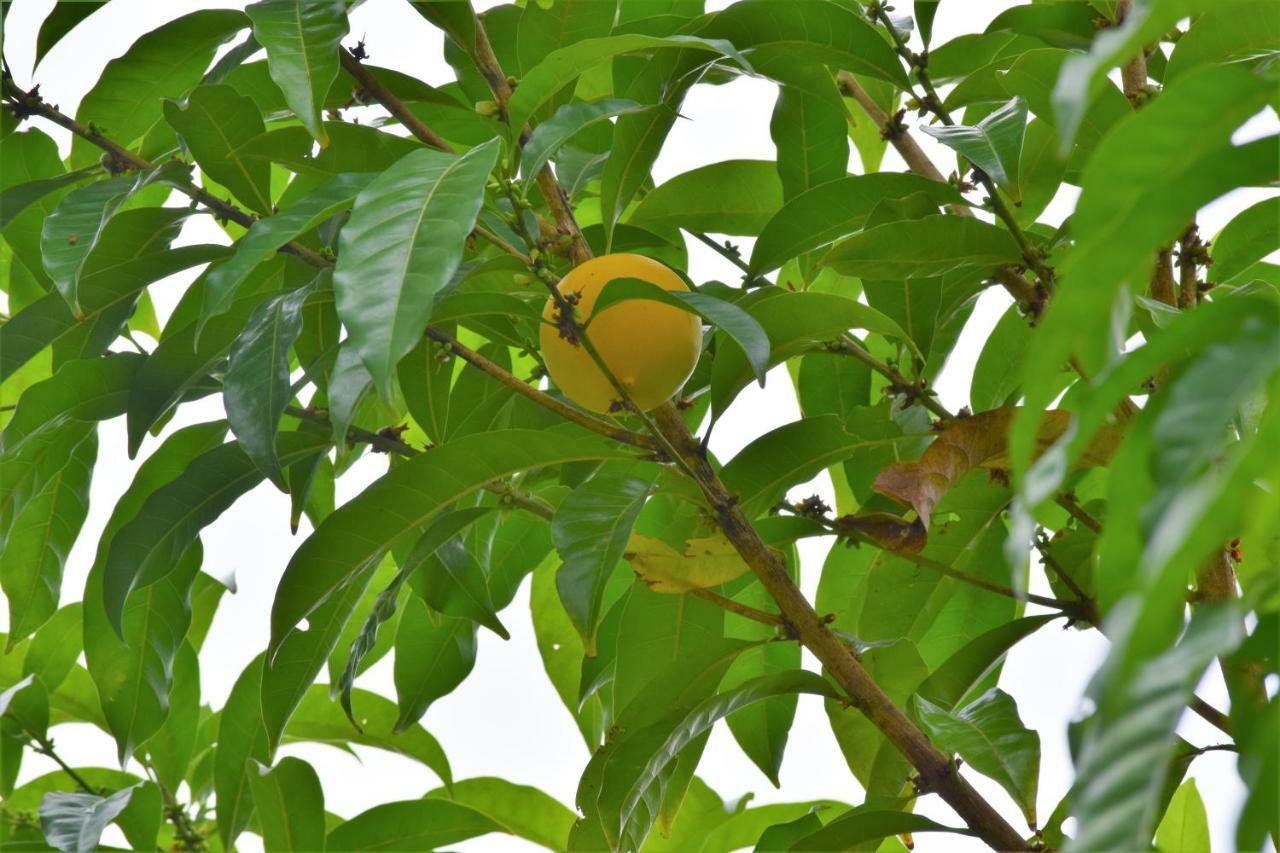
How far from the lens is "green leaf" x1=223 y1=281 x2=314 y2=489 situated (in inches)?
29.6

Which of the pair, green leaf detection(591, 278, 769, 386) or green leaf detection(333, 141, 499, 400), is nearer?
green leaf detection(333, 141, 499, 400)

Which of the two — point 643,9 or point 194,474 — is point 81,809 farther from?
point 643,9

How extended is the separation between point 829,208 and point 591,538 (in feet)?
1.00

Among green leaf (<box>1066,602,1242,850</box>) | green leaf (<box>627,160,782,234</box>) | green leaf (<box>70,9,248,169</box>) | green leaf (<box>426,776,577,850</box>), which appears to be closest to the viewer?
green leaf (<box>1066,602,1242,850</box>)

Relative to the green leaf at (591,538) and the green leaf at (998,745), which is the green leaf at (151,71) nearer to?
the green leaf at (591,538)

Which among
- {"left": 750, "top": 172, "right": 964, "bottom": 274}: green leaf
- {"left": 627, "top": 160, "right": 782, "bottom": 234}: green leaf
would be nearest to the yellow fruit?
{"left": 750, "top": 172, "right": 964, "bottom": 274}: green leaf

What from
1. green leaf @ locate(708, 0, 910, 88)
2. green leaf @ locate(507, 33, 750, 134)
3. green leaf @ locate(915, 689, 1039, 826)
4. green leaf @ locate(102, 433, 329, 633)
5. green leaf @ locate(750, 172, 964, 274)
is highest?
green leaf @ locate(708, 0, 910, 88)

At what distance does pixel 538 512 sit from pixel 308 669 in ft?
0.68

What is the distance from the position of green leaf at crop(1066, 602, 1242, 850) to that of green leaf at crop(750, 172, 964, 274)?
2.13 feet

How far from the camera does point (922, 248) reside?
0.84 metres

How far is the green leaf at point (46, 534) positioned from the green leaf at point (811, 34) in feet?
2.15

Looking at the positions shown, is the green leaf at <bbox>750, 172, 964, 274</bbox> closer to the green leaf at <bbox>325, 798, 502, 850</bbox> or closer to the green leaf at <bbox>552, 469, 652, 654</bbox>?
the green leaf at <bbox>552, 469, 652, 654</bbox>

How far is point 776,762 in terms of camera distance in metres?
1.06

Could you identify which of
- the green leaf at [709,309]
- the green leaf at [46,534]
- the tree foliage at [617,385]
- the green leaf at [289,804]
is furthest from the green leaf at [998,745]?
the green leaf at [46,534]
